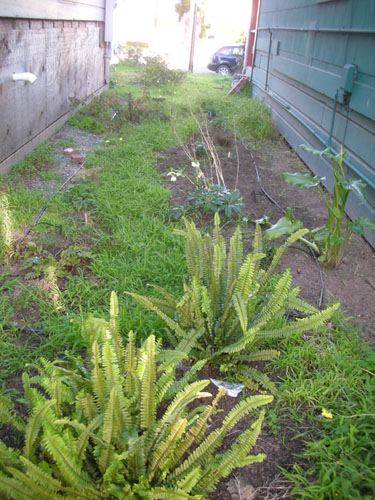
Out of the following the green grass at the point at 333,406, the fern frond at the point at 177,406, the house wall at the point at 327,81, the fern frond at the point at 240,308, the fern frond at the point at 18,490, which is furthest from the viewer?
the house wall at the point at 327,81

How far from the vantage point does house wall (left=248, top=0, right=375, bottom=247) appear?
13.8ft

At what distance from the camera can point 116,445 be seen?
5.23ft

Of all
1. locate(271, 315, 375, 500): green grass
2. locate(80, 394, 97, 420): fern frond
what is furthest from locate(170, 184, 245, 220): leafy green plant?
locate(80, 394, 97, 420): fern frond

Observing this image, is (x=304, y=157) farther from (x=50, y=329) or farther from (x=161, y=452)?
(x=161, y=452)

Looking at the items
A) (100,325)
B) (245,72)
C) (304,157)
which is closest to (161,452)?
(100,325)

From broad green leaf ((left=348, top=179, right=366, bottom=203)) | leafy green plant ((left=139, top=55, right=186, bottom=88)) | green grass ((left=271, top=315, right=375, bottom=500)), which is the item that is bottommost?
green grass ((left=271, top=315, right=375, bottom=500))

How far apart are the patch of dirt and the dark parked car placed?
12032mm

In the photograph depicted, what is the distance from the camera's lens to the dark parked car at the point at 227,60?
17.8 m

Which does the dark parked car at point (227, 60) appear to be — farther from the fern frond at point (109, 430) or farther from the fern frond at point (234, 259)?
the fern frond at point (109, 430)

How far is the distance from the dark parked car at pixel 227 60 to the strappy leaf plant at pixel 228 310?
55.7 ft

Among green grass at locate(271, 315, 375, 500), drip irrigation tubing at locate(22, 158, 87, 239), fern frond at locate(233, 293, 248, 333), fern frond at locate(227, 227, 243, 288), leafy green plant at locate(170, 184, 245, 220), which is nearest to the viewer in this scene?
green grass at locate(271, 315, 375, 500)

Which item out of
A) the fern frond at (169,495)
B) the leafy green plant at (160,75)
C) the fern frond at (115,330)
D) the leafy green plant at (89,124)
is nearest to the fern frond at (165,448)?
the fern frond at (169,495)

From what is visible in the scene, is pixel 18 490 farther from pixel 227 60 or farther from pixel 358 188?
pixel 227 60

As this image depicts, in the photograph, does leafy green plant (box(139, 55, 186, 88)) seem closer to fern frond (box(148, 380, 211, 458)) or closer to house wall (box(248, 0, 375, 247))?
house wall (box(248, 0, 375, 247))
